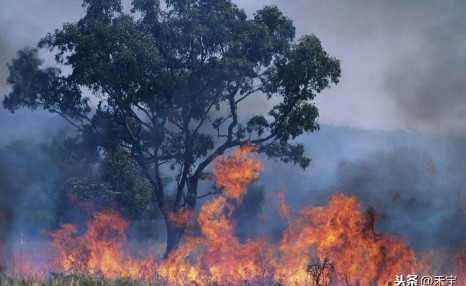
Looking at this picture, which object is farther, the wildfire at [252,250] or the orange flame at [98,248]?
the orange flame at [98,248]

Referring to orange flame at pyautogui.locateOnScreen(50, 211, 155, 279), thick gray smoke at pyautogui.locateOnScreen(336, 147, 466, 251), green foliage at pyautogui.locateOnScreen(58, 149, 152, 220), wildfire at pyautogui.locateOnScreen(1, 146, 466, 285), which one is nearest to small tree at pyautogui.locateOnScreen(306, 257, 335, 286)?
wildfire at pyautogui.locateOnScreen(1, 146, 466, 285)

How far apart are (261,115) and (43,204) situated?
59.1 feet

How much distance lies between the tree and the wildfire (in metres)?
1.49

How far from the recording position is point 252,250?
29312 millimetres

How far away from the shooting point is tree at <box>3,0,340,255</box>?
28094 mm

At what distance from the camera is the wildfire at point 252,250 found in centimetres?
2600

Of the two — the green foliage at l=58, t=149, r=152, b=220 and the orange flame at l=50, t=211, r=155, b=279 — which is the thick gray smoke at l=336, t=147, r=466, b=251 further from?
the orange flame at l=50, t=211, r=155, b=279

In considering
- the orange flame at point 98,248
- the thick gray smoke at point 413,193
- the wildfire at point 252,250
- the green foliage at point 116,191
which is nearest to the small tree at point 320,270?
the wildfire at point 252,250

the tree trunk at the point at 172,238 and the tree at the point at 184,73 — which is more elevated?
the tree at the point at 184,73

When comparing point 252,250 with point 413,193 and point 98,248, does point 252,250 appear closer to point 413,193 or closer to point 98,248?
point 98,248

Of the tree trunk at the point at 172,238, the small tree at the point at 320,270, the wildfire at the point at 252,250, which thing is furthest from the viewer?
the tree trunk at the point at 172,238

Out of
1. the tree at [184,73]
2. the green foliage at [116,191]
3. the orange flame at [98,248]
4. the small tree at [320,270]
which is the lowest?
the small tree at [320,270]

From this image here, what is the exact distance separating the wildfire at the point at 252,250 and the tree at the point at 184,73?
1492mm

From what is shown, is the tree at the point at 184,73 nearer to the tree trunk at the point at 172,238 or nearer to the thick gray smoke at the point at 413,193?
the tree trunk at the point at 172,238
